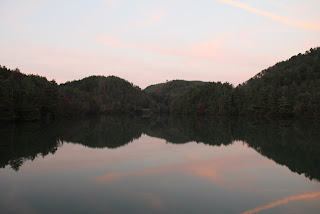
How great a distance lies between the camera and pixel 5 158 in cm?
1367

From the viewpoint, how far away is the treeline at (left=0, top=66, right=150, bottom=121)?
39281mm

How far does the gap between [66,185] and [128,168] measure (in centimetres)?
340

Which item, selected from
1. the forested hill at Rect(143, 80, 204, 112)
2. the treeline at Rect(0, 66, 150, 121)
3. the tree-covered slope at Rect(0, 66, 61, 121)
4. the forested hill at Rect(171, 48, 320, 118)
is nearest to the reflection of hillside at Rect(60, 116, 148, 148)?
the tree-covered slope at Rect(0, 66, 61, 121)

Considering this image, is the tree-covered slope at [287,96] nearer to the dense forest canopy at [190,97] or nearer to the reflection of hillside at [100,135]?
the dense forest canopy at [190,97]

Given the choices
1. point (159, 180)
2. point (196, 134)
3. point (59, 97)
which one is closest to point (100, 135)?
point (196, 134)

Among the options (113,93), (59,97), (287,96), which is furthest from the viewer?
(113,93)

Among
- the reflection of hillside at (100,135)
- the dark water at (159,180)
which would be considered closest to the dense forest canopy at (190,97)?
the reflection of hillside at (100,135)

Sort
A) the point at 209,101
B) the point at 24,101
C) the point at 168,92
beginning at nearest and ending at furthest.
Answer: the point at 24,101 < the point at 209,101 < the point at 168,92

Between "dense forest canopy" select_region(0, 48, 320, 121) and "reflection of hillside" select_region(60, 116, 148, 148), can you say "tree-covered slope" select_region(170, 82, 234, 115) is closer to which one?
"dense forest canopy" select_region(0, 48, 320, 121)

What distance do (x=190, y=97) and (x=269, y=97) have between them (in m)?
34.0

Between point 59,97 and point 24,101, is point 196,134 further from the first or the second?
point 59,97

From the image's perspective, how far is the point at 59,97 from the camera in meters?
55.6

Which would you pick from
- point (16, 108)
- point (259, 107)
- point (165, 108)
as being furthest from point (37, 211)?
point (165, 108)

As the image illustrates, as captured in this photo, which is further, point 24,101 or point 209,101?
point 209,101
